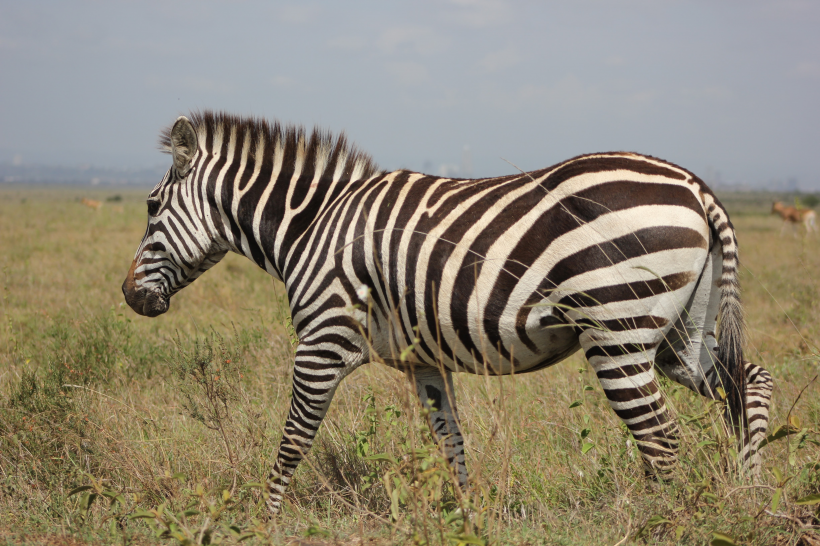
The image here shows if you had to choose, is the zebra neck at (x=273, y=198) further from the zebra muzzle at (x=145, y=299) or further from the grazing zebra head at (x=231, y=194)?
the zebra muzzle at (x=145, y=299)

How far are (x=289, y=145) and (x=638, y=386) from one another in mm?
2636

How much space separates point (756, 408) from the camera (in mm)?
3264

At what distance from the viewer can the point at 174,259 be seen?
409 centimetres

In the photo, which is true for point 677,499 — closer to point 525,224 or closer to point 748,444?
point 748,444

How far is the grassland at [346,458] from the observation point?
8.39 feet

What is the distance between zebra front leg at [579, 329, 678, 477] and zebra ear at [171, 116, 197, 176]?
285 centimetres

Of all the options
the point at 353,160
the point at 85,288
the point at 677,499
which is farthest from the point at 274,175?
the point at 85,288

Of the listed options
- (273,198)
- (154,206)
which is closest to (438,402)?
(273,198)

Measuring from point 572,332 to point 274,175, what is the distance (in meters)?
2.20

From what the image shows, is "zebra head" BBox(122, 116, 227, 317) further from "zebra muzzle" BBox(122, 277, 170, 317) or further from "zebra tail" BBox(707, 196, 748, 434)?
"zebra tail" BBox(707, 196, 748, 434)

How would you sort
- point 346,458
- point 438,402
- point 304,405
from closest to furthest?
point 304,405
point 438,402
point 346,458

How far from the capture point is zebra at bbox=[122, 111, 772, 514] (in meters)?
2.78

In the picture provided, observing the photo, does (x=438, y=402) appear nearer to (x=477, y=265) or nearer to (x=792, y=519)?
(x=477, y=265)

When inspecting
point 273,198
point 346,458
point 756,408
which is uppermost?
point 273,198
